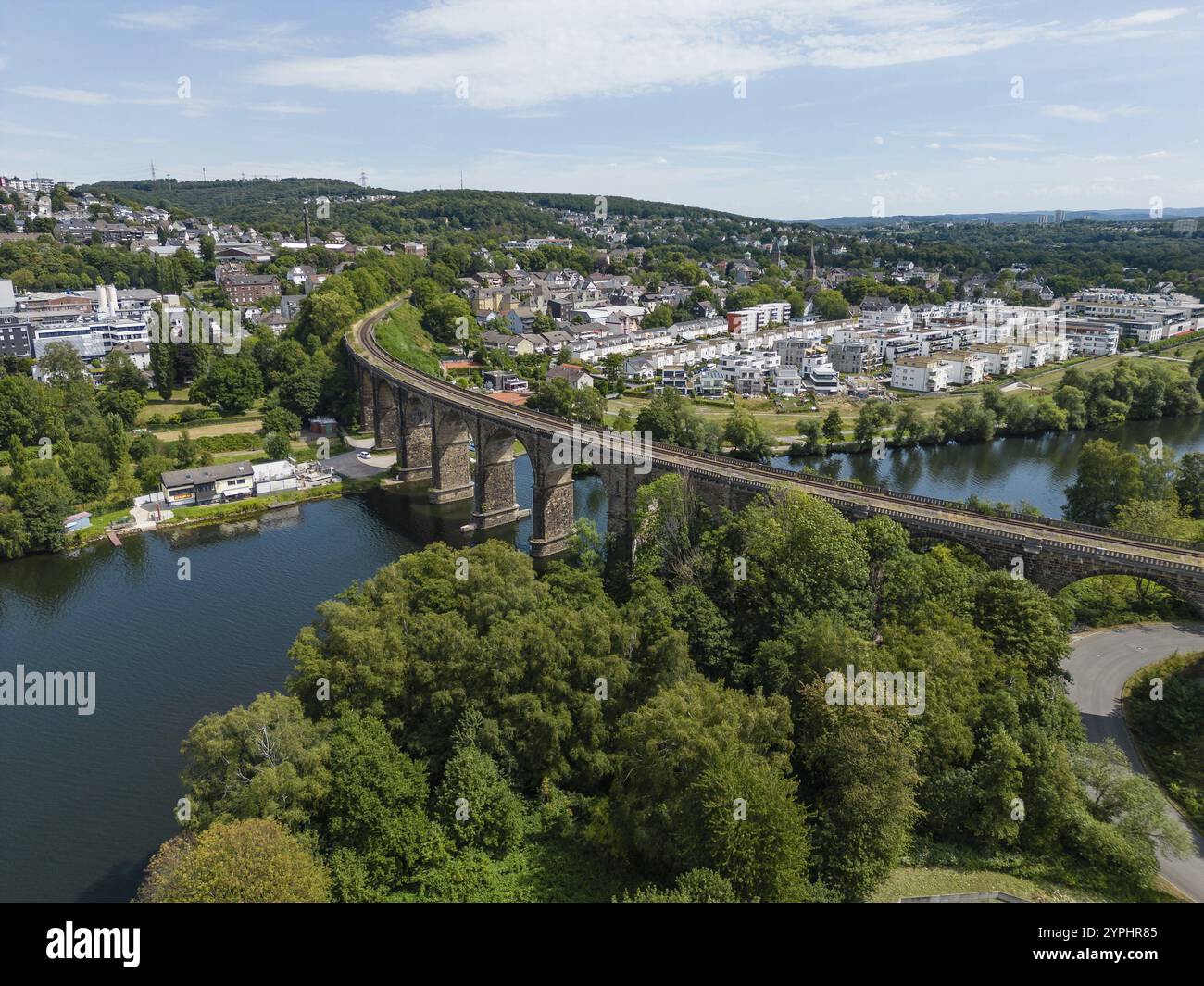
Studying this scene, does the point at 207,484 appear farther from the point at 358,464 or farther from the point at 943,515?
the point at 943,515

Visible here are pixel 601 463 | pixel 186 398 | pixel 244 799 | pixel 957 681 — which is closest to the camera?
pixel 244 799

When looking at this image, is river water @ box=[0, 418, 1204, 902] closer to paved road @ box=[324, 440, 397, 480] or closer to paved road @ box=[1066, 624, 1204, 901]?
paved road @ box=[324, 440, 397, 480]

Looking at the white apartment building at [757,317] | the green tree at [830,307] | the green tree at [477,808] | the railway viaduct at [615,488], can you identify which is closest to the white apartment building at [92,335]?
the railway viaduct at [615,488]

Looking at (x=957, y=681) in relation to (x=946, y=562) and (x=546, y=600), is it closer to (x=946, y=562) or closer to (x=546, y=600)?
(x=946, y=562)

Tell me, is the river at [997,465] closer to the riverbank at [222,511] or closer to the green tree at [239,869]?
the riverbank at [222,511]

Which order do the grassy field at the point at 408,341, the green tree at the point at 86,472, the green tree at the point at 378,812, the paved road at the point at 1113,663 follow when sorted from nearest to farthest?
the green tree at the point at 378,812 < the paved road at the point at 1113,663 < the green tree at the point at 86,472 < the grassy field at the point at 408,341
